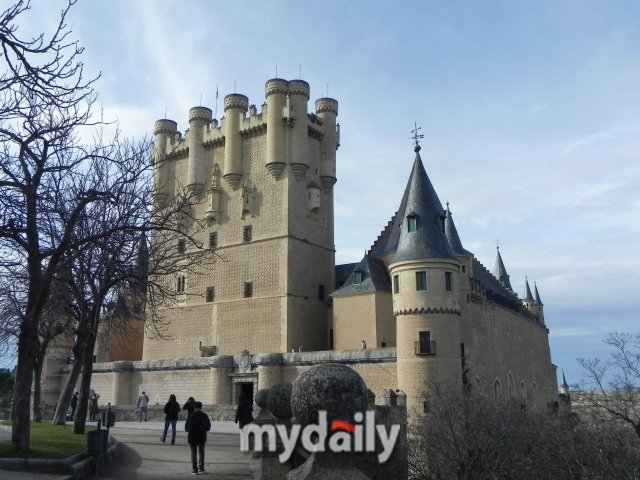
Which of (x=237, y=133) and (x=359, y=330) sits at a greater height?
(x=237, y=133)

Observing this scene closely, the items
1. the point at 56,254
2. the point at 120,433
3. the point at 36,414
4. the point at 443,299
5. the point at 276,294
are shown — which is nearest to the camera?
the point at 56,254

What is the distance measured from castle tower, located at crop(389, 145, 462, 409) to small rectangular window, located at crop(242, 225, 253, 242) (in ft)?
38.1

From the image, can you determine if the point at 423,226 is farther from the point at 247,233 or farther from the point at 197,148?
the point at 197,148

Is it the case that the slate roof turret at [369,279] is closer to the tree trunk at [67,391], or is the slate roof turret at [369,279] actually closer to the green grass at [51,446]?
the tree trunk at [67,391]

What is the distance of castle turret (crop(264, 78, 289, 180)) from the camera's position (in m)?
33.9

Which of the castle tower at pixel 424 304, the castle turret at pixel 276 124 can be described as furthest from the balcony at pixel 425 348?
the castle turret at pixel 276 124

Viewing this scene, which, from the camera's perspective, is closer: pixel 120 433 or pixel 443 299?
pixel 120 433

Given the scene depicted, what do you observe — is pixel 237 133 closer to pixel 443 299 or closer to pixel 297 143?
pixel 297 143

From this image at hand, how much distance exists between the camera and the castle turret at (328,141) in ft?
119

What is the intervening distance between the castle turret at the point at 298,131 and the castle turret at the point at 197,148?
6.82 m

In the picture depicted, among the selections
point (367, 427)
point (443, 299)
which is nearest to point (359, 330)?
point (443, 299)

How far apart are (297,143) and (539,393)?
85.5ft

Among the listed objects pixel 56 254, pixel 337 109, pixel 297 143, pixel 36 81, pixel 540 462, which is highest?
pixel 337 109

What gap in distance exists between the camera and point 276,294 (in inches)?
1284
